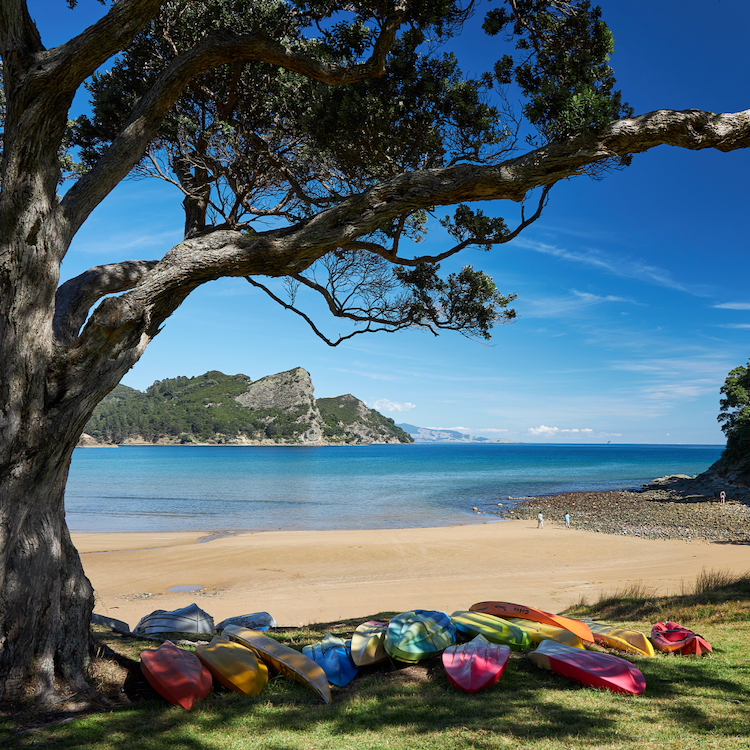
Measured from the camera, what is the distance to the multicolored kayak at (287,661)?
4.05 meters

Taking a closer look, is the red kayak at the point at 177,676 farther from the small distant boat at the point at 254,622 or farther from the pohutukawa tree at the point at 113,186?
the small distant boat at the point at 254,622

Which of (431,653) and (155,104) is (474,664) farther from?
(155,104)

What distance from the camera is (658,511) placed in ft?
94.2

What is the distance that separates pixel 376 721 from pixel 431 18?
723 cm

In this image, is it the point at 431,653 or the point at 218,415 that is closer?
the point at 431,653

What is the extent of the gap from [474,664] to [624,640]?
1.97 m

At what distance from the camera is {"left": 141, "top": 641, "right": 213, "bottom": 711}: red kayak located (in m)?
3.81

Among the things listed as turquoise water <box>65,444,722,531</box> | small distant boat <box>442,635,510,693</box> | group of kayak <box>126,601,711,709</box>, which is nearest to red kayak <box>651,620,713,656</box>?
group of kayak <box>126,601,711,709</box>

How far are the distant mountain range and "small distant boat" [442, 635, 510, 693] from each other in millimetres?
141456

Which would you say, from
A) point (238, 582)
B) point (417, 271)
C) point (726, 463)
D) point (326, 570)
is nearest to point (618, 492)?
point (726, 463)

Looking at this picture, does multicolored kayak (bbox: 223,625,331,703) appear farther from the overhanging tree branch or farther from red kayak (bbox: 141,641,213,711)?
the overhanging tree branch

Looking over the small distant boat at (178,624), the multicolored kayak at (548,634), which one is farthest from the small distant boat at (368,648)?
the small distant boat at (178,624)

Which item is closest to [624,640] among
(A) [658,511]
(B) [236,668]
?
A: (B) [236,668]

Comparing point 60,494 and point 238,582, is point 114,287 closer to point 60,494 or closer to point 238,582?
point 60,494
